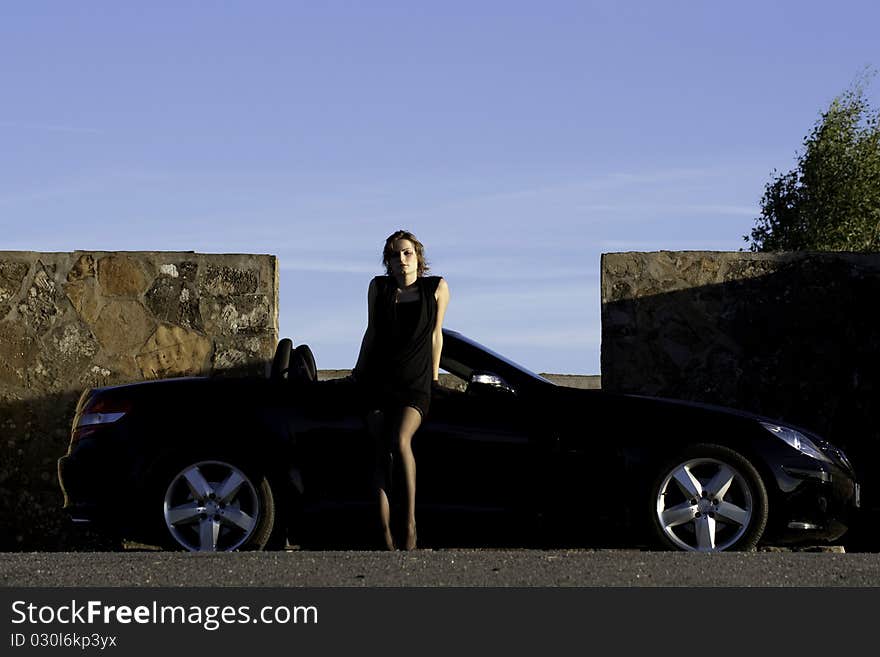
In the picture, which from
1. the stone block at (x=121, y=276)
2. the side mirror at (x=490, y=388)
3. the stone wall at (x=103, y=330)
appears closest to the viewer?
the side mirror at (x=490, y=388)

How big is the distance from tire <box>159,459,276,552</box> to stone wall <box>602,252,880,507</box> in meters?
4.63

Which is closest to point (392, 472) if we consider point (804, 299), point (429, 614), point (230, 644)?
point (429, 614)

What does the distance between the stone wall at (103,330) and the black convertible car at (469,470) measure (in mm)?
3366

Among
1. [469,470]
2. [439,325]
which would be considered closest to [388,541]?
[469,470]

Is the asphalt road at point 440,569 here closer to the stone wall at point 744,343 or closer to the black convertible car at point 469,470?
the black convertible car at point 469,470

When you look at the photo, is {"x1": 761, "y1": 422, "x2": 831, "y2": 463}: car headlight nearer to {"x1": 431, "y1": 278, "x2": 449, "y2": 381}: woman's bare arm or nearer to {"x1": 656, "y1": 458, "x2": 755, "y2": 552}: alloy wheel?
{"x1": 656, "y1": 458, "x2": 755, "y2": 552}: alloy wheel

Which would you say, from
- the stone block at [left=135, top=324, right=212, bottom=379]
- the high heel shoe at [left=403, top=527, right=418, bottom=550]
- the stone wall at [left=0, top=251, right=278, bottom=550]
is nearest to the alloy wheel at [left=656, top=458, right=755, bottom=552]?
the high heel shoe at [left=403, top=527, right=418, bottom=550]

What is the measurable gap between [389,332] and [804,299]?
5.29m

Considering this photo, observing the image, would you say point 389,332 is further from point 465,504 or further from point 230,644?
point 230,644

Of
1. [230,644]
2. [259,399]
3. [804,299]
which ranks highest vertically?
[804,299]

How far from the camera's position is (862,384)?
1266cm

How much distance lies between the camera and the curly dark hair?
873 cm

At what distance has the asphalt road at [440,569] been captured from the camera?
22.4ft

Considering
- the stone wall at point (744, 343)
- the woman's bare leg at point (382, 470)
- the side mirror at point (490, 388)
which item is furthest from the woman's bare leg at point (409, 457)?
the stone wall at point (744, 343)
